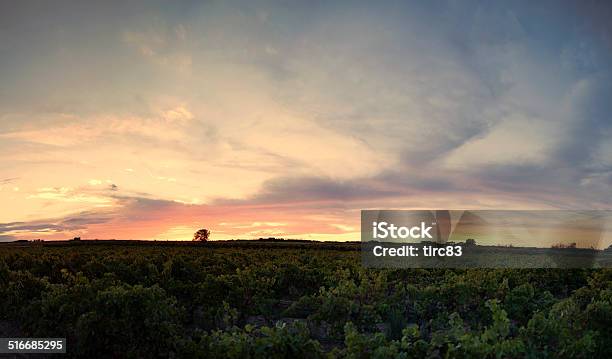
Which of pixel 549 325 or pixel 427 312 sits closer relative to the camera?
pixel 549 325

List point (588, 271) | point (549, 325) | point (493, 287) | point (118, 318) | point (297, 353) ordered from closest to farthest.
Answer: point (297, 353) → point (549, 325) → point (118, 318) → point (493, 287) → point (588, 271)

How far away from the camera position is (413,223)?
1975 cm

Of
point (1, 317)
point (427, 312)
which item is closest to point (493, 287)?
point (427, 312)

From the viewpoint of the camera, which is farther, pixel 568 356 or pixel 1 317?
pixel 1 317

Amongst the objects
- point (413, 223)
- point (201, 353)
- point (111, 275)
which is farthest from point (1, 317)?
point (413, 223)

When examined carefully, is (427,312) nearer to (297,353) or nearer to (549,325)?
(549,325)

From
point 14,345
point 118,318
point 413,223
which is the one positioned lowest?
point 14,345

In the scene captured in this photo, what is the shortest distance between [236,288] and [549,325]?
9.85 m

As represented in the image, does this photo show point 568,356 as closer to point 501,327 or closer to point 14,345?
point 501,327

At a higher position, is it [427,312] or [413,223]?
[413,223]

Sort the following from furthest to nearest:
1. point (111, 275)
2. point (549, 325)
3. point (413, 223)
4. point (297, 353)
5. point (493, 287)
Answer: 1. point (413, 223)
2. point (493, 287)
3. point (111, 275)
4. point (549, 325)
5. point (297, 353)

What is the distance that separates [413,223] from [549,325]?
1089 cm

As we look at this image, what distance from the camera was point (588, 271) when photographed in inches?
1125

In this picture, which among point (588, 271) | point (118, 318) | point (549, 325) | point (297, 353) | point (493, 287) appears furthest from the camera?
point (588, 271)
